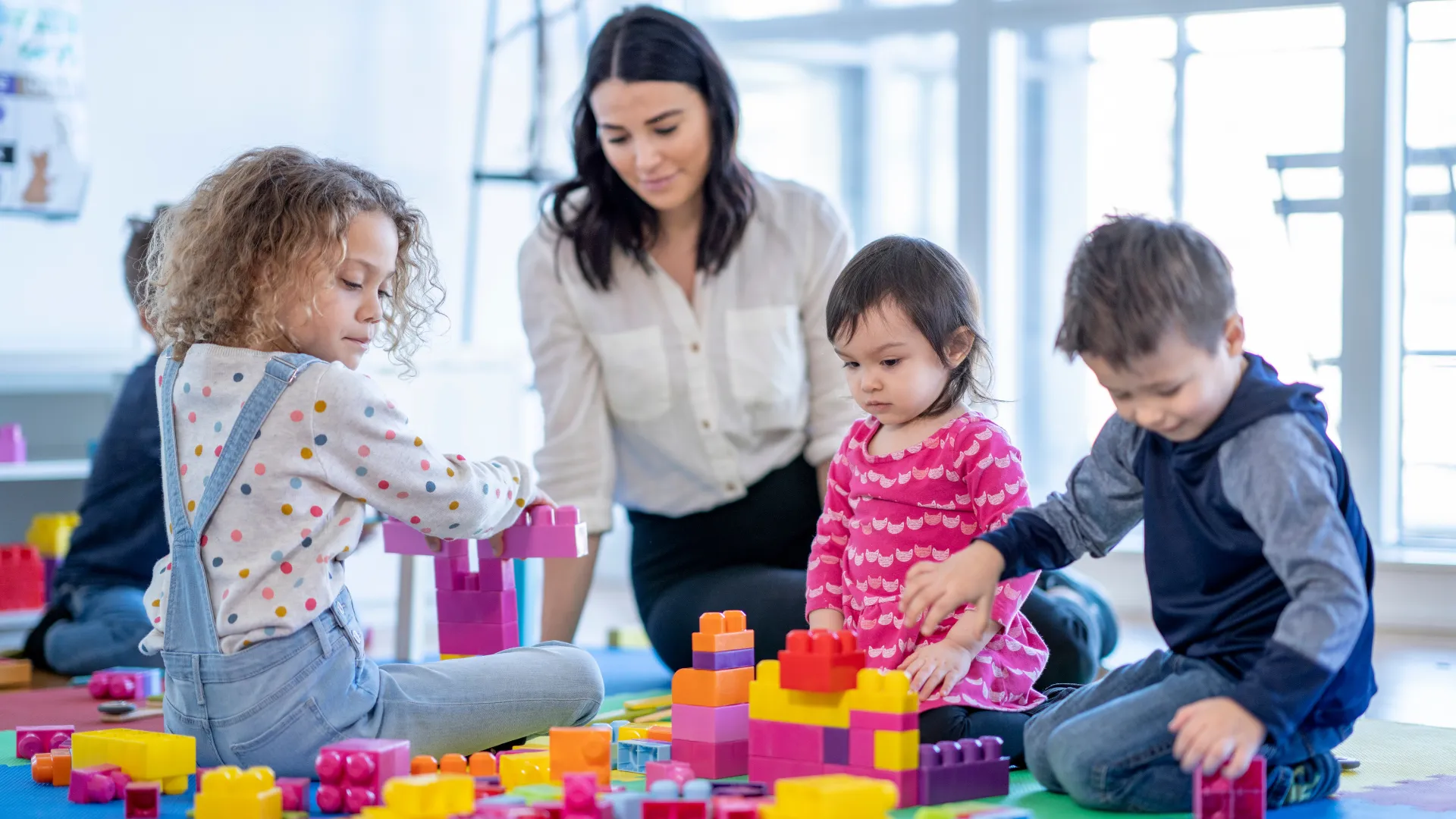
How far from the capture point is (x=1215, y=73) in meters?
3.32

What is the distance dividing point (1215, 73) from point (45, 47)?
2.53 m

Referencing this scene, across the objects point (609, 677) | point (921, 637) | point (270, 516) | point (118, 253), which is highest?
point (118, 253)

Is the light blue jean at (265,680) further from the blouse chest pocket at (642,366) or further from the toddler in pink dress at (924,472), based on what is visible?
the blouse chest pocket at (642,366)

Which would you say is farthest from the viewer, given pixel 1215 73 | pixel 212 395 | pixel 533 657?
pixel 1215 73

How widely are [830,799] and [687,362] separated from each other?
1.13m

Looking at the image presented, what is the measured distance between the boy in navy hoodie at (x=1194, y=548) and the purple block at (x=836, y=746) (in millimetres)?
131

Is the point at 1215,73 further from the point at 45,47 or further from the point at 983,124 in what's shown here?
the point at 45,47

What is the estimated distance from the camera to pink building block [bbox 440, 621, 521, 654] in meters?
1.80

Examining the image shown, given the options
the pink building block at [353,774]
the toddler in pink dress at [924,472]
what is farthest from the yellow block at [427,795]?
the toddler in pink dress at [924,472]

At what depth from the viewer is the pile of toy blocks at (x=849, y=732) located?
129 cm

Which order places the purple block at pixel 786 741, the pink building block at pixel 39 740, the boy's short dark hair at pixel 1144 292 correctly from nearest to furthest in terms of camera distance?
the boy's short dark hair at pixel 1144 292
the purple block at pixel 786 741
the pink building block at pixel 39 740

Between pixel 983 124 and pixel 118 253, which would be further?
pixel 983 124

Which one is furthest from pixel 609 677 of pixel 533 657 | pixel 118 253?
pixel 118 253

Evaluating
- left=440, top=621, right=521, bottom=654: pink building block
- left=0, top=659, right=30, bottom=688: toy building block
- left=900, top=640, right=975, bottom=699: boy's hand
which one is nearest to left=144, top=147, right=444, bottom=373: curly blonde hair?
left=440, top=621, right=521, bottom=654: pink building block
